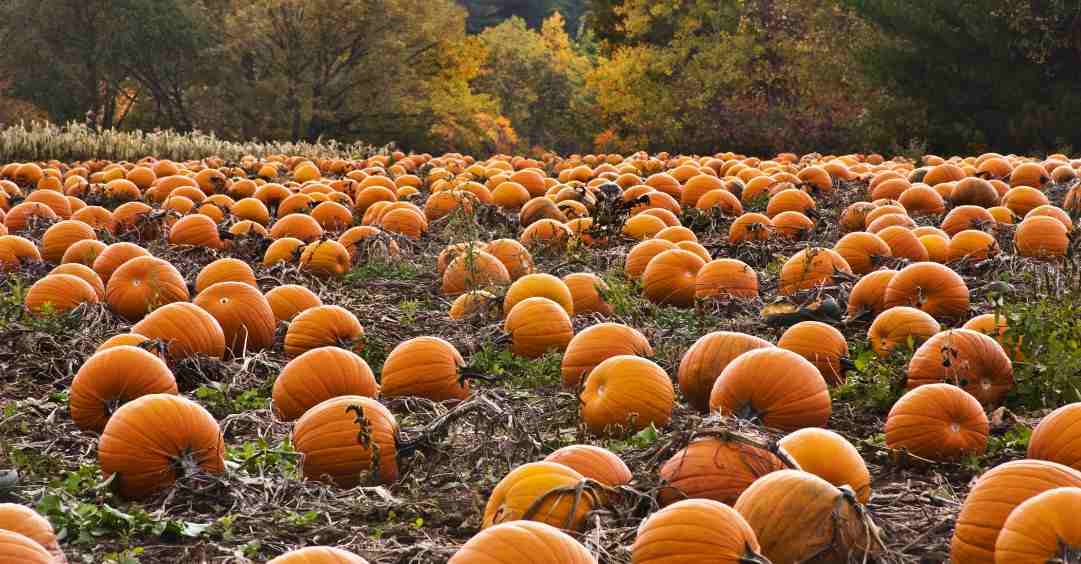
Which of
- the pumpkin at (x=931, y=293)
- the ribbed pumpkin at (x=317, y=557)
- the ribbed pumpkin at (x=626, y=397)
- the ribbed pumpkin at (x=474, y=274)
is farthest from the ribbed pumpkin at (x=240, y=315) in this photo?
the ribbed pumpkin at (x=317, y=557)

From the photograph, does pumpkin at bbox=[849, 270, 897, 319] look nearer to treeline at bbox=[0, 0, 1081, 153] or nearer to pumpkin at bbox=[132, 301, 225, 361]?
pumpkin at bbox=[132, 301, 225, 361]

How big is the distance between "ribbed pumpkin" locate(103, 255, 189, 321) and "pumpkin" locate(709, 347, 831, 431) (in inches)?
140

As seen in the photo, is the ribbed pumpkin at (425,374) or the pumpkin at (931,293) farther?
the pumpkin at (931,293)

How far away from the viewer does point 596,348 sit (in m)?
4.89

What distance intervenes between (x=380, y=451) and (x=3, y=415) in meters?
1.88

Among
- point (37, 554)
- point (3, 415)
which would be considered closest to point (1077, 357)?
point (37, 554)

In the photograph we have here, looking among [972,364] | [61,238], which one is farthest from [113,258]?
[972,364]

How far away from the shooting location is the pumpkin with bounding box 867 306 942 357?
5.03m

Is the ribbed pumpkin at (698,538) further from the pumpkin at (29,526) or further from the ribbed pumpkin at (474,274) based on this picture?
the ribbed pumpkin at (474,274)

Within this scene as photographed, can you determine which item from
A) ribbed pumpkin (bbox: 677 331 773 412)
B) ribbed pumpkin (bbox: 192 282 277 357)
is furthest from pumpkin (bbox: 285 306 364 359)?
ribbed pumpkin (bbox: 677 331 773 412)

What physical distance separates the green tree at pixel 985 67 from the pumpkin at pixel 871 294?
15.3 m

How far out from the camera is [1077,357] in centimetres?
444

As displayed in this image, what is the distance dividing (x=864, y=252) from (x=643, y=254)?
1368 mm

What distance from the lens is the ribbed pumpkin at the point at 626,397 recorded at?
13.8 feet
